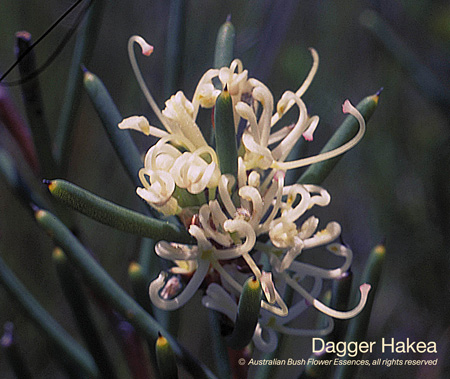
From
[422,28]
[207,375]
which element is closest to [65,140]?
[207,375]

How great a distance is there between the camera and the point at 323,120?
975 mm

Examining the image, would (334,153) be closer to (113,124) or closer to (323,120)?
(113,124)

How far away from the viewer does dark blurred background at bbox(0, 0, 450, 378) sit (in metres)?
0.85

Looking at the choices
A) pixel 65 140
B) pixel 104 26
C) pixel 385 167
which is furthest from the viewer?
pixel 104 26

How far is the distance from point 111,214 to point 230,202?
93 mm

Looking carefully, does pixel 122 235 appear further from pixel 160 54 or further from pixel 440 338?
pixel 440 338

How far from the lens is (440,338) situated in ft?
2.24

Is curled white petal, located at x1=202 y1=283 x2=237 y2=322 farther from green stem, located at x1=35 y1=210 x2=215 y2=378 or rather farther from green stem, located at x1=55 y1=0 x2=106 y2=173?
green stem, located at x1=55 y1=0 x2=106 y2=173

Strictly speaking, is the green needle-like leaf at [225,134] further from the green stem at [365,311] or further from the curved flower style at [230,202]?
the green stem at [365,311]

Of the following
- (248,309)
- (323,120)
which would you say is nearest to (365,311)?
(248,309)

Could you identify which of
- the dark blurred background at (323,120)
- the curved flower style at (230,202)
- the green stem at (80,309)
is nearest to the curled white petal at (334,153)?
the curved flower style at (230,202)

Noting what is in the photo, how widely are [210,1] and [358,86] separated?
34cm

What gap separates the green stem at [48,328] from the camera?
542 mm

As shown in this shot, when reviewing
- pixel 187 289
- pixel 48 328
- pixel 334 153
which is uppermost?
pixel 334 153
